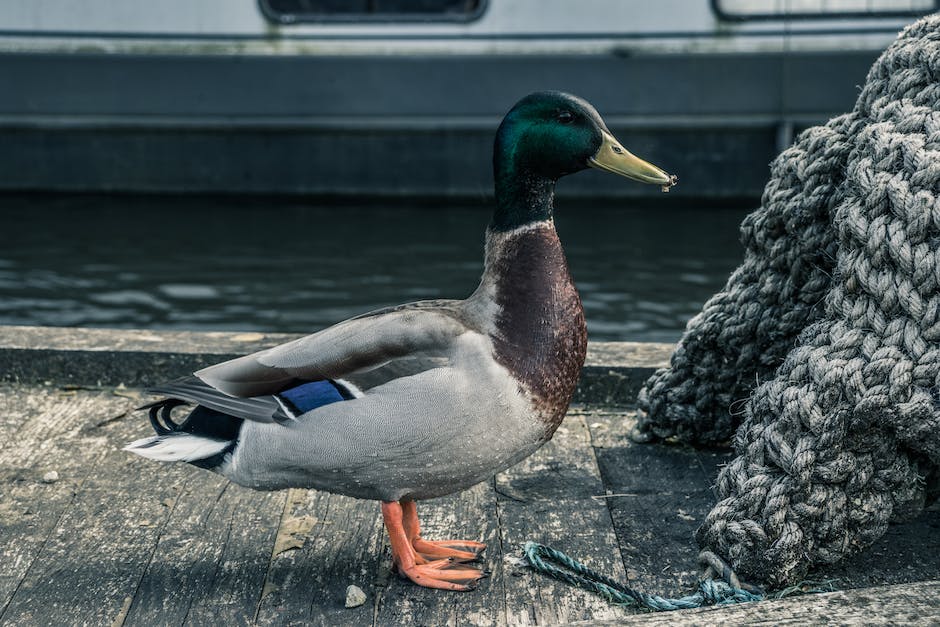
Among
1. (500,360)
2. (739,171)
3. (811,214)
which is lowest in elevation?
(739,171)

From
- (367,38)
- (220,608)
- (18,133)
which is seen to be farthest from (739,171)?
(220,608)

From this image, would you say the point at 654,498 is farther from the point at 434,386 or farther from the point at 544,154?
the point at 544,154

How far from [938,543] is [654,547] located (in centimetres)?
67

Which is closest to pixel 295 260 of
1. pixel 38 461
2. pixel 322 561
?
pixel 38 461

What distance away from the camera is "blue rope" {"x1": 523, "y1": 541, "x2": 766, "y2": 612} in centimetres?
242

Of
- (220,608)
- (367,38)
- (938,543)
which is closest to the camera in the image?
(220,608)

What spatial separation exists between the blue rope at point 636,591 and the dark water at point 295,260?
412 cm

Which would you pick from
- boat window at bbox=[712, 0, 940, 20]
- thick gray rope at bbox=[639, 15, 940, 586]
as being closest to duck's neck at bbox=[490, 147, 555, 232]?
thick gray rope at bbox=[639, 15, 940, 586]

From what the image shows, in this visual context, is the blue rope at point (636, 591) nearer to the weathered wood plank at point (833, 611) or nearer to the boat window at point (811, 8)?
the weathered wood plank at point (833, 611)

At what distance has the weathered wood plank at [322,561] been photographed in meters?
2.45

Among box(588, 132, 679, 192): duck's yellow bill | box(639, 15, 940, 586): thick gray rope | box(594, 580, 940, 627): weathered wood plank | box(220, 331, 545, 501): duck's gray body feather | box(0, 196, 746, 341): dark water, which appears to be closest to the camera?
box(594, 580, 940, 627): weathered wood plank

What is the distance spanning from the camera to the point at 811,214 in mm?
2863

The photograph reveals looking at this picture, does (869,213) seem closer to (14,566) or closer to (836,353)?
(836,353)

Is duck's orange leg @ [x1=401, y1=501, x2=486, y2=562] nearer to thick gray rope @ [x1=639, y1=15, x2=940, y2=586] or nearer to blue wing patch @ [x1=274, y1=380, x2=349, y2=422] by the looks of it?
blue wing patch @ [x1=274, y1=380, x2=349, y2=422]
